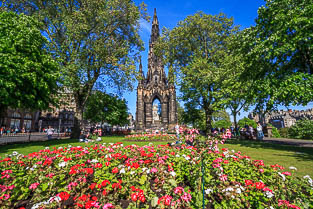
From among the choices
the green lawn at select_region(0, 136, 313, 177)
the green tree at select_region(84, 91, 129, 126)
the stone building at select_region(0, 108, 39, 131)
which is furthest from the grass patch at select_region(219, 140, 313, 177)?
the stone building at select_region(0, 108, 39, 131)

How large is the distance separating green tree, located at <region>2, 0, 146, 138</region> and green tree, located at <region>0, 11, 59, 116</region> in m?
1.99

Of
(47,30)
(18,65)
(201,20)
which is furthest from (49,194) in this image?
(201,20)

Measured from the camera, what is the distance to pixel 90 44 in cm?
1662

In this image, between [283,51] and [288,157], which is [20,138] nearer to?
[288,157]

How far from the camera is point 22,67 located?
10.2 m

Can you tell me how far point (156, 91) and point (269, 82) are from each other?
123 feet

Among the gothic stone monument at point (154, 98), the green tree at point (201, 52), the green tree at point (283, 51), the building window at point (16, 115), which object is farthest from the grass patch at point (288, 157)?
the building window at point (16, 115)

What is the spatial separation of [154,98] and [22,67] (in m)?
38.0

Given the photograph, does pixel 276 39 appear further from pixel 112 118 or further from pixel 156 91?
pixel 156 91

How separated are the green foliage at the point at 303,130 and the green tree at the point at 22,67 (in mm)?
30769

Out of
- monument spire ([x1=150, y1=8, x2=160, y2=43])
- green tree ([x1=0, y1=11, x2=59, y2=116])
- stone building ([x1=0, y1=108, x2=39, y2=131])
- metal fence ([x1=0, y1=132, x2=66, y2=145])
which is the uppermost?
monument spire ([x1=150, y1=8, x2=160, y2=43])

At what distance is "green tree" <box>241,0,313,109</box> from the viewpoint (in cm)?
934

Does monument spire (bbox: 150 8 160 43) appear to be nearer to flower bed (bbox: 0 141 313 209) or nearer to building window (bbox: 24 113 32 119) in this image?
building window (bbox: 24 113 32 119)

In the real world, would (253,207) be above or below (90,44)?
below
